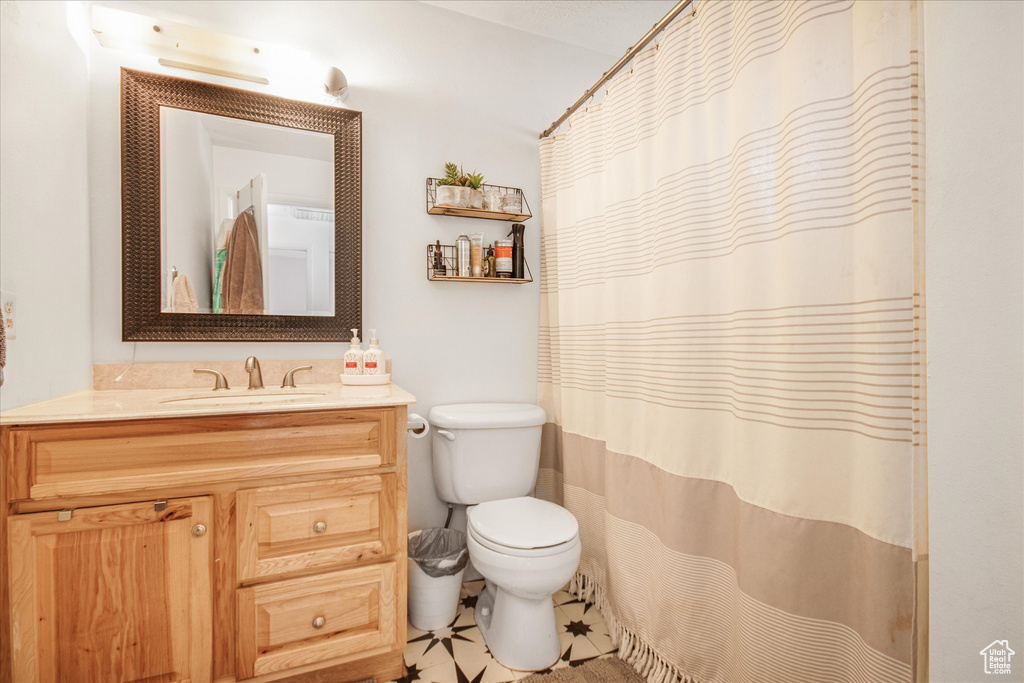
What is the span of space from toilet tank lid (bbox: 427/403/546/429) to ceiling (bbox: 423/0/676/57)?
169 cm

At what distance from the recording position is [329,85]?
5.34ft

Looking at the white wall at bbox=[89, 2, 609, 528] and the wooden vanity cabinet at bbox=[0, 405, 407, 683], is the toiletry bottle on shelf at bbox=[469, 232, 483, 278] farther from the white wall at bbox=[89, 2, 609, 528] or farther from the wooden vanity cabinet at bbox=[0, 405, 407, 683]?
the wooden vanity cabinet at bbox=[0, 405, 407, 683]

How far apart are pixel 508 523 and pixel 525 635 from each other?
0.35m

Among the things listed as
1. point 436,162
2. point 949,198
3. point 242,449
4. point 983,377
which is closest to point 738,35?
point 949,198

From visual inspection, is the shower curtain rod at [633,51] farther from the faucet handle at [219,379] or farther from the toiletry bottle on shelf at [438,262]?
the faucet handle at [219,379]

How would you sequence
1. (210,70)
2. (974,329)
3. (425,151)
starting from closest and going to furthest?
(974,329)
(210,70)
(425,151)

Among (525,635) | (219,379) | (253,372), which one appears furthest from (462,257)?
(525,635)

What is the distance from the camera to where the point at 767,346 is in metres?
1.01

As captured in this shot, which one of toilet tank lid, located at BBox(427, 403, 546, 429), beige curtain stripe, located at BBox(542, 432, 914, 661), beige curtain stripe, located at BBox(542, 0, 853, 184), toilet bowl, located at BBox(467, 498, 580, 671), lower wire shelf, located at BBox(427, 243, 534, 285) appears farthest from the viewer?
lower wire shelf, located at BBox(427, 243, 534, 285)

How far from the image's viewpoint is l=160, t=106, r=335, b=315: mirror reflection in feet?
5.06

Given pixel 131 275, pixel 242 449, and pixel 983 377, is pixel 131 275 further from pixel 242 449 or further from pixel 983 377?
pixel 983 377

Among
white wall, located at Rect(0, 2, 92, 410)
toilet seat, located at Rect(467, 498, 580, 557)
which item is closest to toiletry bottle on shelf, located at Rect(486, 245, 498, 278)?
toilet seat, located at Rect(467, 498, 580, 557)

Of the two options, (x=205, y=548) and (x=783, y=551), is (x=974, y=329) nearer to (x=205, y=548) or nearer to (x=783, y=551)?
(x=783, y=551)

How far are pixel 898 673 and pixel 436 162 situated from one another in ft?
6.62
